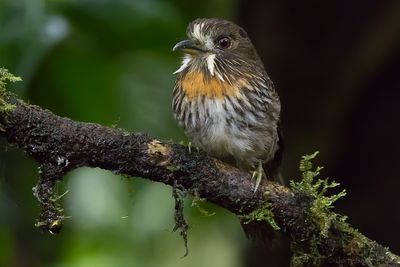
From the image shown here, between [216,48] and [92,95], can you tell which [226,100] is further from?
Answer: [92,95]

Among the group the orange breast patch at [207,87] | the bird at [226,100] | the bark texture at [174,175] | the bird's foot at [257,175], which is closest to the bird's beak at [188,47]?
the bird at [226,100]

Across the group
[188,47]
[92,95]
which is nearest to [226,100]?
[188,47]

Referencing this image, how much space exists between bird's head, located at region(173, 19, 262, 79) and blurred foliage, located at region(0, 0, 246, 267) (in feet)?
0.72

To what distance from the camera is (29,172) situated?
3.36 metres

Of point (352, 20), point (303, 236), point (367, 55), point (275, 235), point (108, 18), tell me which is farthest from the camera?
point (352, 20)

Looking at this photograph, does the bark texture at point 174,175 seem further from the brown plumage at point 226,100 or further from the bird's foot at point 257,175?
the brown plumage at point 226,100

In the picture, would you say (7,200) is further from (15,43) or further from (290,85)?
(290,85)

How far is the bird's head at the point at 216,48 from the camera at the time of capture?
10.4ft

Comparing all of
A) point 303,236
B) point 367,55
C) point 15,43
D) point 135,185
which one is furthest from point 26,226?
point 367,55

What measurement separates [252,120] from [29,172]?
3.11ft

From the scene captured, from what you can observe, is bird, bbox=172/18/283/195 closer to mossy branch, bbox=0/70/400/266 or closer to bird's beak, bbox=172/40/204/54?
bird's beak, bbox=172/40/204/54

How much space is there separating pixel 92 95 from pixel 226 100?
0.59 m

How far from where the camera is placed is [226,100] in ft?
9.95

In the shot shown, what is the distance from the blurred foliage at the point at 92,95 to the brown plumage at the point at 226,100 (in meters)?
0.24
